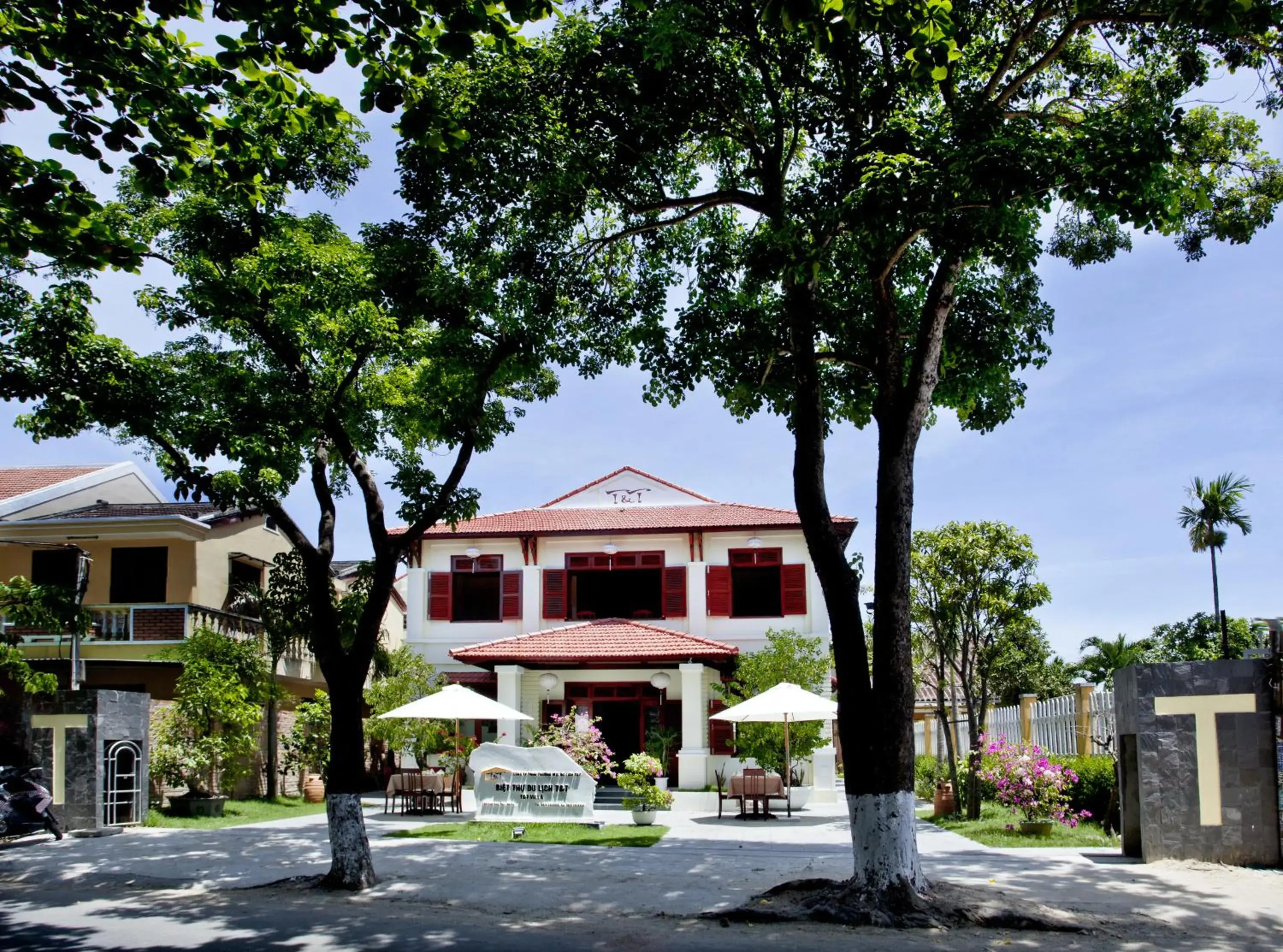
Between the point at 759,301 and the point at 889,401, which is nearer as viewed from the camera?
the point at 889,401

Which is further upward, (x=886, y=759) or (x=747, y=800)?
(x=886, y=759)

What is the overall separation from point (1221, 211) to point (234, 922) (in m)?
10.7

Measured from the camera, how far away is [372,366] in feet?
40.6

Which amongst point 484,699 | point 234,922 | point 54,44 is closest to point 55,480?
point 484,699

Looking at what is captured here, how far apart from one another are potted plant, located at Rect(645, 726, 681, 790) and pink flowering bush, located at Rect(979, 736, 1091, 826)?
852 centimetres

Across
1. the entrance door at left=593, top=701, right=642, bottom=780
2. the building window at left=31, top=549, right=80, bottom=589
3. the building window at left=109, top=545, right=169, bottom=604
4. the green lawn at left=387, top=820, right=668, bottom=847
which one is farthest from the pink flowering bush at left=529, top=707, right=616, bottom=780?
the building window at left=31, top=549, right=80, bottom=589

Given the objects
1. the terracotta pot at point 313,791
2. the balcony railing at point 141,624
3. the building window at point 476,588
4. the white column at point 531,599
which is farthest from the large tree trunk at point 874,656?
the building window at point 476,588

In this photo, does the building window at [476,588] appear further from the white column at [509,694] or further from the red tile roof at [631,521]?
the white column at [509,694]

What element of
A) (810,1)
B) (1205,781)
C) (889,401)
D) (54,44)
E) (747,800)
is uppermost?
(54,44)

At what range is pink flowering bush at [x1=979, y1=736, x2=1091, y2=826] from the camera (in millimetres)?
13836

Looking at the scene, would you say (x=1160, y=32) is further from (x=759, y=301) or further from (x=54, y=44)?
(x=54, y=44)

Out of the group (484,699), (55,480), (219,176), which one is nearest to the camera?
(219,176)

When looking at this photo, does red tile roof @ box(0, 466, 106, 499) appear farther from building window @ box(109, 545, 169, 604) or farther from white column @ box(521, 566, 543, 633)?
white column @ box(521, 566, 543, 633)

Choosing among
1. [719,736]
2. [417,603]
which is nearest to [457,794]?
[719,736]
